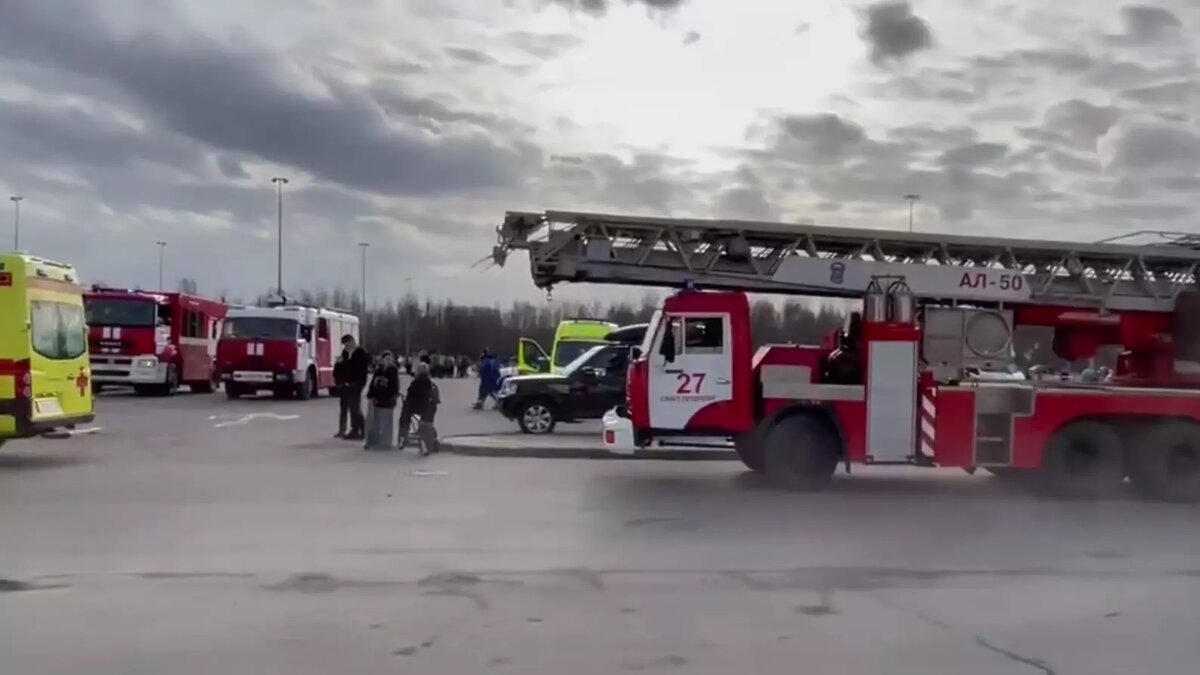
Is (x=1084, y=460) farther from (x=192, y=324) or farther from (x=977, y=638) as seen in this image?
(x=192, y=324)

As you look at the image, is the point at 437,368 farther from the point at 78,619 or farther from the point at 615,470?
the point at 78,619

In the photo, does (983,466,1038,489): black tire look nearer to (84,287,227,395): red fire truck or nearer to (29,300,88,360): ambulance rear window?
(29,300,88,360): ambulance rear window

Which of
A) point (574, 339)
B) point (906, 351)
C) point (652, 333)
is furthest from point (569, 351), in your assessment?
point (906, 351)

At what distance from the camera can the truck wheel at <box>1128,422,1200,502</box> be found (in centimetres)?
1485

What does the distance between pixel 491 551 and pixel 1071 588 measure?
4.65 meters

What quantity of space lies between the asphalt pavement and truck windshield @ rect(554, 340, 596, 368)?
1327cm

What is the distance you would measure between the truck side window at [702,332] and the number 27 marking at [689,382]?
321 millimetres

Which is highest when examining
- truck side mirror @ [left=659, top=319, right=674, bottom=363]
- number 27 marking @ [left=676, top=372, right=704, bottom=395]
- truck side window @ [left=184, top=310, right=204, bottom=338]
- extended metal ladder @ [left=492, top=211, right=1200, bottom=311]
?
extended metal ladder @ [left=492, top=211, right=1200, bottom=311]

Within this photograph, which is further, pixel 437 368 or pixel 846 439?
pixel 437 368

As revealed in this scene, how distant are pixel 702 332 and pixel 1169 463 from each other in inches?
235

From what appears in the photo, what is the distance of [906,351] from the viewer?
49.2 ft

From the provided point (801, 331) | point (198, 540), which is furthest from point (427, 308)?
point (198, 540)

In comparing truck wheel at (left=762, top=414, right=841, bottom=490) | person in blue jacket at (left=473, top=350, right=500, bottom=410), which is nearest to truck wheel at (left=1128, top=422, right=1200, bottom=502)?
truck wheel at (left=762, top=414, right=841, bottom=490)

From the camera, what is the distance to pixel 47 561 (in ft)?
31.5
